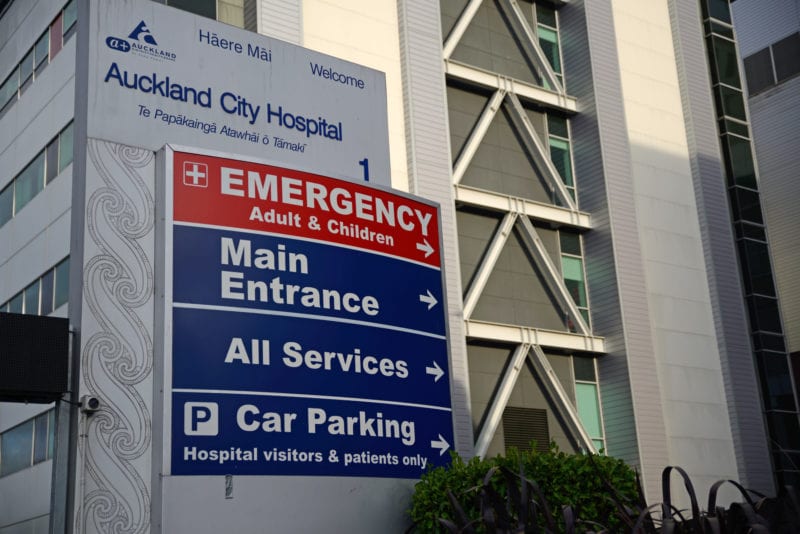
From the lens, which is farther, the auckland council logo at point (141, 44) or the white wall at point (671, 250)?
the white wall at point (671, 250)

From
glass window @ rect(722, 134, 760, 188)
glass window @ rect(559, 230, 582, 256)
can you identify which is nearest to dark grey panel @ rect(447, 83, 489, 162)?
glass window @ rect(559, 230, 582, 256)

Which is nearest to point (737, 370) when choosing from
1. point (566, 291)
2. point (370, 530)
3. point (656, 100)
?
point (566, 291)

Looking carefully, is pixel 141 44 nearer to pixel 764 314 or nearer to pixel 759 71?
pixel 764 314

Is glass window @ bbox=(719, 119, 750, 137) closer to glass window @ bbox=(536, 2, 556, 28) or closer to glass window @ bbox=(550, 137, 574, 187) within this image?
glass window @ bbox=(550, 137, 574, 187)

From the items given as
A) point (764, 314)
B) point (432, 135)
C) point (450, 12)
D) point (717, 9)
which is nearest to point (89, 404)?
point (432, 135)

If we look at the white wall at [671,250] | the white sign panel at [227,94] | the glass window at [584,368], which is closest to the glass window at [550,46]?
the white wall at [671,250]

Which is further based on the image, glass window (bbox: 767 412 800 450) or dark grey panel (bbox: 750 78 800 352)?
dark grey panel (bbox: 750 78 800 352)

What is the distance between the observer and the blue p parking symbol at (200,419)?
46.2 feet

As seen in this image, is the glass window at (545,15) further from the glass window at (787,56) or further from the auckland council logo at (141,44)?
the auckland council logo at (141,44)

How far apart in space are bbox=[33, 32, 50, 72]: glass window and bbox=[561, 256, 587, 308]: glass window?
57.2ft

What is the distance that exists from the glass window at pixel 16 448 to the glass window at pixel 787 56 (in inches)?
1493

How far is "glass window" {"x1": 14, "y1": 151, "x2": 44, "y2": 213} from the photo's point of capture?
27.0 m

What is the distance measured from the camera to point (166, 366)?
46.6 feet

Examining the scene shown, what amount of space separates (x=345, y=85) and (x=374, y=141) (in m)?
1.17
